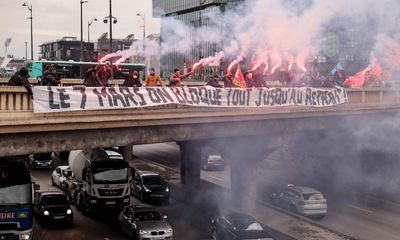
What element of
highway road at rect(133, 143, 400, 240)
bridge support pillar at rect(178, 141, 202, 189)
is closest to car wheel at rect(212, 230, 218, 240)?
highway road at rect(133, 143, 400, 240)

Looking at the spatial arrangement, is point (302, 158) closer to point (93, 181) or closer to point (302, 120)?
point (302, 120)

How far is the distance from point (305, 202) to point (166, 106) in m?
11.0

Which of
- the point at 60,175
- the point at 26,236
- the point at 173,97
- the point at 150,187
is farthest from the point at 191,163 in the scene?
the point at 26,236

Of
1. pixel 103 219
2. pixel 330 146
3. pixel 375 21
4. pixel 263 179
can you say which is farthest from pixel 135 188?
pixel 375 21

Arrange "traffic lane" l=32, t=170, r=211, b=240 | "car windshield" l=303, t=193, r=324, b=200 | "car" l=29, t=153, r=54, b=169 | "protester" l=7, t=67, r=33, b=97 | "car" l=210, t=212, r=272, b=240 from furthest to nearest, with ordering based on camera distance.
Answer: "car" l=29, t=153, r=54, b=169 < "car windshield" l=303, t=193, r=324, b=200 < "traffic lane" l=32, t=170, r=211, b=240 < "car" l=210, t=212, r=272, b=240 < "protester" l=7, t=67, r=33, b=97

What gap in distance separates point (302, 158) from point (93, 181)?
19.7 m

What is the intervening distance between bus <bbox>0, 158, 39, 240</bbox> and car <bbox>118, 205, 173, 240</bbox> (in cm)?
498

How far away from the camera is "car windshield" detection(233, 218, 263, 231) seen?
21.6 metres

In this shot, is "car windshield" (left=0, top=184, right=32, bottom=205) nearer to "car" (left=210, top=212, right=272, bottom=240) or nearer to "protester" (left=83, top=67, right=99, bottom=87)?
"protester" (left=83, top=67, right=99, bottom=87)

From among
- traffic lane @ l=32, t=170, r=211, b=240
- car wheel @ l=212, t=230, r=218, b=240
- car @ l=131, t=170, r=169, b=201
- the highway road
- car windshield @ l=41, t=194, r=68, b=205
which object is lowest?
traffic lane @ l=32, t=170, r=211, b=240

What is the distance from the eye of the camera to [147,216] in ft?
76.2

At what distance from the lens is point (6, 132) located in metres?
15.5

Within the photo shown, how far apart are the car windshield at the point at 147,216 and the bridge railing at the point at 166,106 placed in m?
5.87

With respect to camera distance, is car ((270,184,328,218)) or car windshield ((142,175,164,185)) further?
car windshield ((142,175,164,185))
